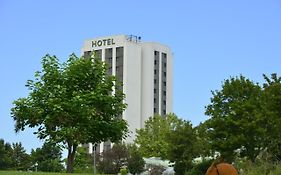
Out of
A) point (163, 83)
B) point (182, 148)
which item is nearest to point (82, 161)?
point (182, 148)

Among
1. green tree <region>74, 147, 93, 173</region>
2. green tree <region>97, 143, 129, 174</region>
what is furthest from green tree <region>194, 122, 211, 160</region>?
green tree <region>74, 147, 93, 173</region>

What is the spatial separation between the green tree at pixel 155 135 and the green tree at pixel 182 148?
1676 cm

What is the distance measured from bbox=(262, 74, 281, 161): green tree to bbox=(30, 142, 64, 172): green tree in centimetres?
3268

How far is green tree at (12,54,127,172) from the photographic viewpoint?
2775 cm

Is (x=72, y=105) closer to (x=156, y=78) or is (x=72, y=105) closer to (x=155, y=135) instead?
(x=155, y=135)

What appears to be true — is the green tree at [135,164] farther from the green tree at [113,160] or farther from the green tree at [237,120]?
the green tree at [237,120]

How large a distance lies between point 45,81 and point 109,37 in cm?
9892

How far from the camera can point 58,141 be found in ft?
93.7

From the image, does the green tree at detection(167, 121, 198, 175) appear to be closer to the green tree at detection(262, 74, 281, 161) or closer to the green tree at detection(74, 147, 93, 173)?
the green tree at detection(262, 74, 281, 161)

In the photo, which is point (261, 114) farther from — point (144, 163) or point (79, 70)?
point (144, 163)

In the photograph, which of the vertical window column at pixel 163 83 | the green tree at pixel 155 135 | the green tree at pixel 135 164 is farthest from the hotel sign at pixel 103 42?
the green tree at pixel 135 164

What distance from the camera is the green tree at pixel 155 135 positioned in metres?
71.0

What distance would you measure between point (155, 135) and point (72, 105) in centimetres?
4790

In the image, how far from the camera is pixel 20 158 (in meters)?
70.8
